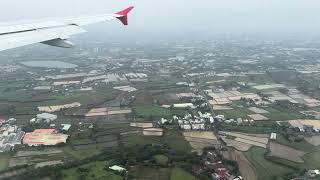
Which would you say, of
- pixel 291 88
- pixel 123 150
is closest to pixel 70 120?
pixel 123 150

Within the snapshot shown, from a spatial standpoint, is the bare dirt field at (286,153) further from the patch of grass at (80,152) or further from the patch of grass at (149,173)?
the patch of grass at (80,152)

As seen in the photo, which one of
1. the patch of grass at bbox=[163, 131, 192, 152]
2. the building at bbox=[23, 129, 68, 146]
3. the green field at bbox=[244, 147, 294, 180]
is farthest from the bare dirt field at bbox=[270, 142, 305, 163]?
the building at bbox=[23, 129, 68, 146]

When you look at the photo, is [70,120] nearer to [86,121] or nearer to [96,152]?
[86,121]

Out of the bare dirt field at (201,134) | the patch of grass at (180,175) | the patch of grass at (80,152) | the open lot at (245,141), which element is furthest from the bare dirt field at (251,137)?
the patch of grass at (80,152)

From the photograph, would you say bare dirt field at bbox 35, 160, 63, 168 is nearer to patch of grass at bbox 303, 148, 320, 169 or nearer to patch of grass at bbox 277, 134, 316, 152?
patch of grass at bbox 303, 148, 320, 169

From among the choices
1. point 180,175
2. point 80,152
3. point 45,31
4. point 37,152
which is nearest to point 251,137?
point 180,175

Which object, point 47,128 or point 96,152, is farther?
point 47,128
